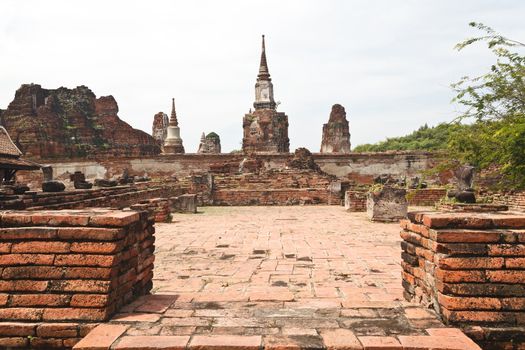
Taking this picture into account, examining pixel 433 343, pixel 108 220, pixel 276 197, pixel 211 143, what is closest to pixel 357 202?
pixel 276 197

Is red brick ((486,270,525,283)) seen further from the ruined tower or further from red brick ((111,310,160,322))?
the ruined tower

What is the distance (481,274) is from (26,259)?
2.83 meters

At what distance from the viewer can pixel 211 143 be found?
40.8m

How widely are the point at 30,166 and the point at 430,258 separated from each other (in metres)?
14.6

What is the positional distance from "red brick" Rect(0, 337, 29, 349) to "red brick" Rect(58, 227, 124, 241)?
633 millimetres

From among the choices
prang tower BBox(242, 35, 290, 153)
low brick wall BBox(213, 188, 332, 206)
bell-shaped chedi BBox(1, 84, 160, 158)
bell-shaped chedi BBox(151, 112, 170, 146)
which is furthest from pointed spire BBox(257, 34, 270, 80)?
low brick wall BBox(213, 188, 332, 206)

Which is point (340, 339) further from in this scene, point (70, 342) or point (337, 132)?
point (337, 132)

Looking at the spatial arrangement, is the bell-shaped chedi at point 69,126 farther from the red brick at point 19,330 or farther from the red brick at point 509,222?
the red brick at point 509,222

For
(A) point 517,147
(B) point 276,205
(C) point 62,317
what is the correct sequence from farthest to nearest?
(B) point 276,205 < (A) point 517,147 < (C) point 62,317

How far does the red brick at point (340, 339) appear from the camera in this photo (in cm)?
212

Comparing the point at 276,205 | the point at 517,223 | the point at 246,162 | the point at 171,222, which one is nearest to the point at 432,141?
the point at 246,162

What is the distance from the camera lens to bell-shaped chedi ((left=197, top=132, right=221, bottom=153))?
133 ft

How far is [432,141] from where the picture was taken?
36.8m

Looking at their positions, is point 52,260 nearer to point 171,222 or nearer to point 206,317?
point 206,317
